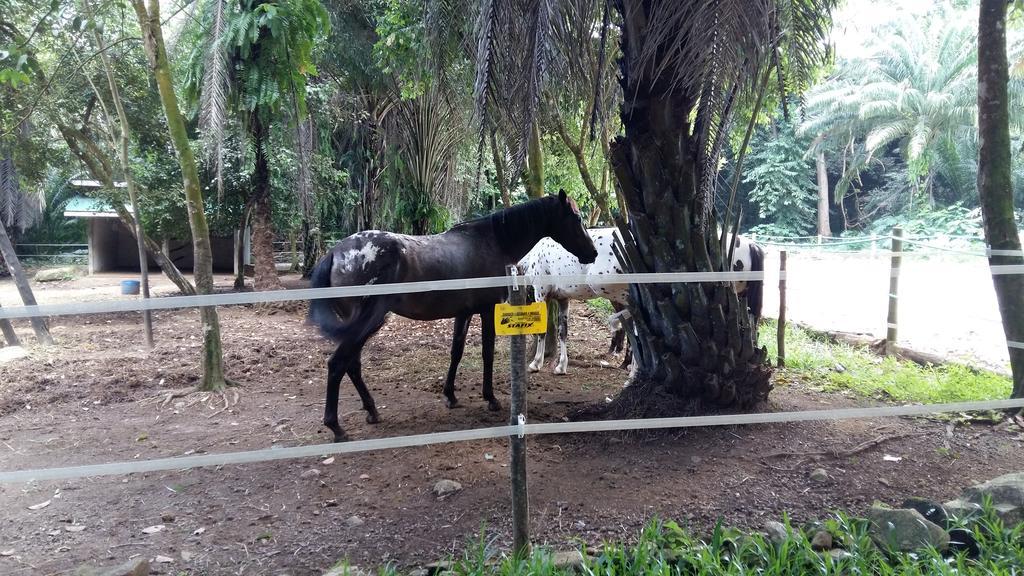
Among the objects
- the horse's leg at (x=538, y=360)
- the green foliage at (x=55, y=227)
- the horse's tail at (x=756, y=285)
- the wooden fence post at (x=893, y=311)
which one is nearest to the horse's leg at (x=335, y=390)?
the horse's leg at (x=538, y=360)

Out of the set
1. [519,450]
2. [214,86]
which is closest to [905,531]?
[519,450]

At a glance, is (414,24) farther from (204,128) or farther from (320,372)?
(320,372)

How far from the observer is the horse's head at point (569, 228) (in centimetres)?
509

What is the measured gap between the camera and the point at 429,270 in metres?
4.75

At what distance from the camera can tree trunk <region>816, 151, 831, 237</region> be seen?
25.6 meters

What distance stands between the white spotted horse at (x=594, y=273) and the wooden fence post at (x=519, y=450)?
9.87 feet

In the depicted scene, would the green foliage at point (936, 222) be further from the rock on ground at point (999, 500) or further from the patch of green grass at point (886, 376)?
the rock on ground at point (999, 500)

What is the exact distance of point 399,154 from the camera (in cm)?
978

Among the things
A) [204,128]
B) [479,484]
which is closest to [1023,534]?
[479,484]

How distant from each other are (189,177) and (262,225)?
5503 mm

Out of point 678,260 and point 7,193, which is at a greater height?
point 7,193

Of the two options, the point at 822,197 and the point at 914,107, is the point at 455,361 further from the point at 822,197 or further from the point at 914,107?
the point at 914,107

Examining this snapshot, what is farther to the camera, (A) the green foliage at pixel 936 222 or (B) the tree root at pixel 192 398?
(A) the green foliage at pixel 936 222

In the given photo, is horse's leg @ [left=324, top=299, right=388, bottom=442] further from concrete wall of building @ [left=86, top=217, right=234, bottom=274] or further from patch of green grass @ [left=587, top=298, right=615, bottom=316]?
concrete wall of building @ [left=86, top=217, right=234, bottom=274]
